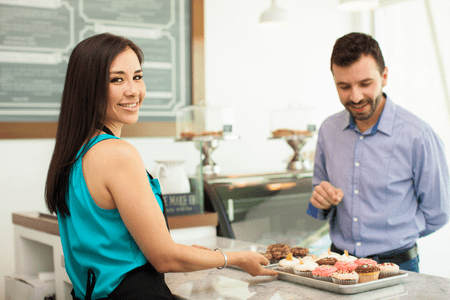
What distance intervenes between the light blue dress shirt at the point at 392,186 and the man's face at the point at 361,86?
0.23ft

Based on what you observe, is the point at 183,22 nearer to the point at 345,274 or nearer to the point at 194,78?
the point at 194,78

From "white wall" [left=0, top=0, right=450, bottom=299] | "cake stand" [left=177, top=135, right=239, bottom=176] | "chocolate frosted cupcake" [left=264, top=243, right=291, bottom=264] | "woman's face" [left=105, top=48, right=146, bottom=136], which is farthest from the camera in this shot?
"white wall" [left=0, top=0, right=450, bottom=299]

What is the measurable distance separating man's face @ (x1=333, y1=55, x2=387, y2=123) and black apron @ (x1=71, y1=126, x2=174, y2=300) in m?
0.98

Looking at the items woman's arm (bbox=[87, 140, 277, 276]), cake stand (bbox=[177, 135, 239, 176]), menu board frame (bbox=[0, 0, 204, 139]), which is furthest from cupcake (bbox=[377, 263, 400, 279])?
menu board frame (bbox=[0, 0, 204, 139])

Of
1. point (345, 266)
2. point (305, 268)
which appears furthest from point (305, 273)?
point (345, 266)

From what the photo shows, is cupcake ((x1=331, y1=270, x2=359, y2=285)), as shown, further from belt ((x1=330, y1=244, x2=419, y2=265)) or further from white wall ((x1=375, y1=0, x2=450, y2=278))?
white wall ((x1=375, y1=0, x2=450, y2=278))

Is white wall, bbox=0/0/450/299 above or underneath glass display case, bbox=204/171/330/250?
above

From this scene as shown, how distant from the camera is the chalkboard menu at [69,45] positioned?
2693 millimetres

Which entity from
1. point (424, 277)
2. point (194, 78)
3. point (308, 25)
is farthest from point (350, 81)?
point (308, 25)

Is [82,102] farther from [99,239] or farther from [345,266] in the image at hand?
[345,266]

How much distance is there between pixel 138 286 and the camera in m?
1.12

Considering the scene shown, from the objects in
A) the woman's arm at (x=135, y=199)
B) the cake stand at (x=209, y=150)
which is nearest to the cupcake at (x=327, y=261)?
the woman's arm at (x=135, y=199)

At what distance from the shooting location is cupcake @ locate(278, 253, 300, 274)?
1399mm

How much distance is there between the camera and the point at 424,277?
1370 millimetres
